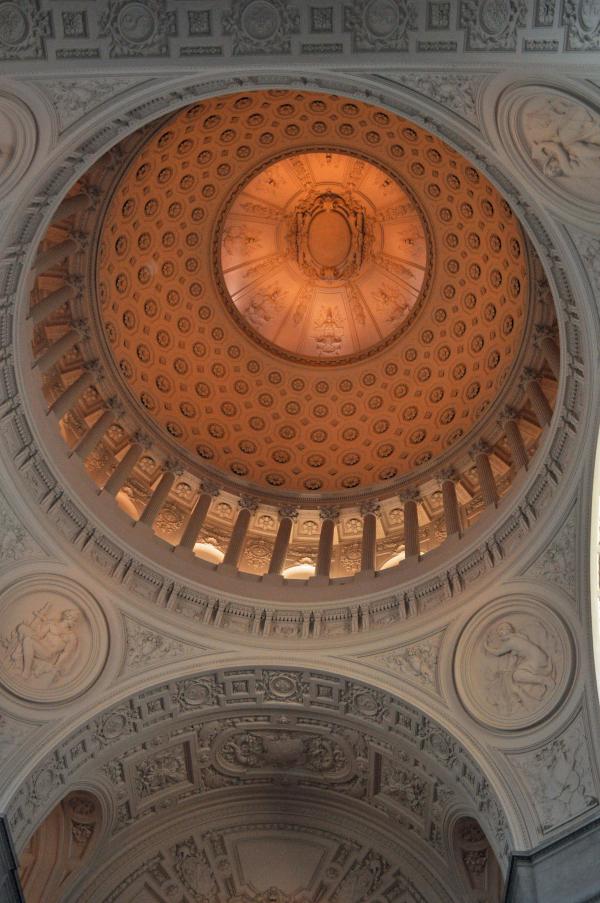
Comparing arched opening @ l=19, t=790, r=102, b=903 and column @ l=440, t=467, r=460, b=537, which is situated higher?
column @ l=440, t=467, r=460, b=537

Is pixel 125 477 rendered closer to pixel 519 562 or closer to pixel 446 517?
pixel 446 517

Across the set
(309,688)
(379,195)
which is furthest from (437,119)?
(379,195)

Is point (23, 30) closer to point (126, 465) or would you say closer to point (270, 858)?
point (126, 465)

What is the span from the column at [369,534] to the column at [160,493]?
→ 455cm

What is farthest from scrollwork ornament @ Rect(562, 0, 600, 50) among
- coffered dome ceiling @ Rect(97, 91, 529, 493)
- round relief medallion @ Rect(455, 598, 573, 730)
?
round relief medallion @ Rect(455, 598, 573, 730)

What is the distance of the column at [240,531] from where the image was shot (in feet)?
63.7

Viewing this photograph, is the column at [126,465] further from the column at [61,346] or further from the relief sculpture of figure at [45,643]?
the relief sculpture of figure at [45,643]

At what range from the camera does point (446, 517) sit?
19266 mm

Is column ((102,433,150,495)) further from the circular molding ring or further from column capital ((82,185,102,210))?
the circular molding ring

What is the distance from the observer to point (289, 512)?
22.1 metres

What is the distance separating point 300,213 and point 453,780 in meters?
15.9

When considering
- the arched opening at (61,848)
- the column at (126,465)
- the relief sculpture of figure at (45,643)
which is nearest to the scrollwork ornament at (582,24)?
the column at (126,465)

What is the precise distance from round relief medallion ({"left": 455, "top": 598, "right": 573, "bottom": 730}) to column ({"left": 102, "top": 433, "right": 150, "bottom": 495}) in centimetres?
775

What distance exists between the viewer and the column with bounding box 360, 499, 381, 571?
63.5ft
